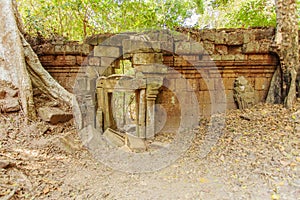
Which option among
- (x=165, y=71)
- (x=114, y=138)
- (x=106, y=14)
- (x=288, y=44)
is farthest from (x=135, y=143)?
(x=106, y=14)

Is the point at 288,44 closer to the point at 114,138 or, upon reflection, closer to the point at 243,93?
the point at 243,93

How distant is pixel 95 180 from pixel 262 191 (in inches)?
67.8

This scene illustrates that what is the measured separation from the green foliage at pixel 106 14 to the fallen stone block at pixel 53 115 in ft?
9.41

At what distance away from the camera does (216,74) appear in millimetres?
3715

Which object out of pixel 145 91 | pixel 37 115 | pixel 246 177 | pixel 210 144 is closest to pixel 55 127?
pixel 37 115

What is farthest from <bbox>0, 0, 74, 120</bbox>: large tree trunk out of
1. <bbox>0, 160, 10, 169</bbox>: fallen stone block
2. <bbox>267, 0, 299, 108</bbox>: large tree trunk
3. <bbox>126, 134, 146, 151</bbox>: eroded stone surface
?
<bbox>267, 0, 299, 108</bbox>: large tree trunk

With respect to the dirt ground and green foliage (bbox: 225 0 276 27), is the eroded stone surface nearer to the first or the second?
the dirt ground

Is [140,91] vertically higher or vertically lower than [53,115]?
higher

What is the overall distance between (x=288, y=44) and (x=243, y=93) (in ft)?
3.59

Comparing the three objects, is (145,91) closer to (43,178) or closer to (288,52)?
(43,178)

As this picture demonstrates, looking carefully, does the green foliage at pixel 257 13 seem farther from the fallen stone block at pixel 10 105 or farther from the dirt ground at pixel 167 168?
the fallen stone block at pixel 10 105

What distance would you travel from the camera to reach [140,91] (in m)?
3.23

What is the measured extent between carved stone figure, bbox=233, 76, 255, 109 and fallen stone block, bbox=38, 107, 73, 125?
3027 millimetres

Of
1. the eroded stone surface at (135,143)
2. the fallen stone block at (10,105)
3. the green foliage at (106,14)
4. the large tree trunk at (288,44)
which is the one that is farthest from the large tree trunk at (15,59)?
the large tree trunk at (288,44)
